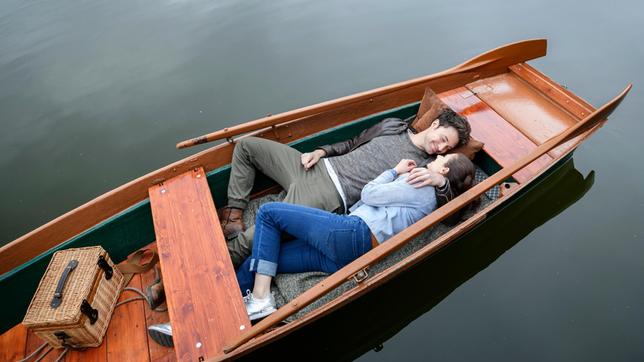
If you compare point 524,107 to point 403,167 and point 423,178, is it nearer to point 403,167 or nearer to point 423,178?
point 403,167

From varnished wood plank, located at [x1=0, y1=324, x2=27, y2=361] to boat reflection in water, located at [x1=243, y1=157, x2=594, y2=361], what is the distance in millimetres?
1512

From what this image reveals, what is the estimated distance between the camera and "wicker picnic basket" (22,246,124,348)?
2.41 m

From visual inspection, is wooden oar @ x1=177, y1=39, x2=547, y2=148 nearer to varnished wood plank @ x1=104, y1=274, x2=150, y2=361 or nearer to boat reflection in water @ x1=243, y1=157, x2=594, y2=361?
boat reflection in water @ x1=243, y1=157, x2=594, y2=361

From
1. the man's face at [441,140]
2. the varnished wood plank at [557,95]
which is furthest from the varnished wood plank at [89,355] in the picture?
the varnished wood plank at [557,95]

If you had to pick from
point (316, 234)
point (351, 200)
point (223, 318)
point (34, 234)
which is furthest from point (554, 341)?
point (34, 234)

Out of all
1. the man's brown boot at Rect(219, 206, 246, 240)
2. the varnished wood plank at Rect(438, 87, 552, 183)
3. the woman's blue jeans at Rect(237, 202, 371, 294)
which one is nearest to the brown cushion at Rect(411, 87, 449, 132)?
the varnished wood plank at Rect(438, 87, 552, 183)

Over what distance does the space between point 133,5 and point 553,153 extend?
7.16 meters

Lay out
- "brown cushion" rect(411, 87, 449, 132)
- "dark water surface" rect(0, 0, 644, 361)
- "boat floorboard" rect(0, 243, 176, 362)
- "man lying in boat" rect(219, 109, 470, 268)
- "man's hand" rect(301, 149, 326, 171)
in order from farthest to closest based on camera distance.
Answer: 1. "brown cushion" rect(411, 87, 449, 132)
2. "dark water surface" rect(0, 0, 644, 361)
3. "man's hand" rect(301, 149, 326, 171)
4. "man lying in boat" rect(219, 109, 470, 268)
5. "boat floorboard" rect(0, 243, 176, 362)

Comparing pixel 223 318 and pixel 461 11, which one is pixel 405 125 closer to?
pixel 223 318

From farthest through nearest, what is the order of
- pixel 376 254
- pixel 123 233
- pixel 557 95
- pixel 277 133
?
pixel 557 95, pixel 277 133, pixel 123 233, pixel 376 254

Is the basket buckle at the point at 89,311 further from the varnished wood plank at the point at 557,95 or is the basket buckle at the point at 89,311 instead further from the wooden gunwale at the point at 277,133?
the varnished wood plank at the point at 557,95

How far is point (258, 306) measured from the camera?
2.58 meters

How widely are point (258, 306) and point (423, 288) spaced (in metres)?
1.64

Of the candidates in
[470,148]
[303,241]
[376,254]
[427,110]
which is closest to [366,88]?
[427,110]
